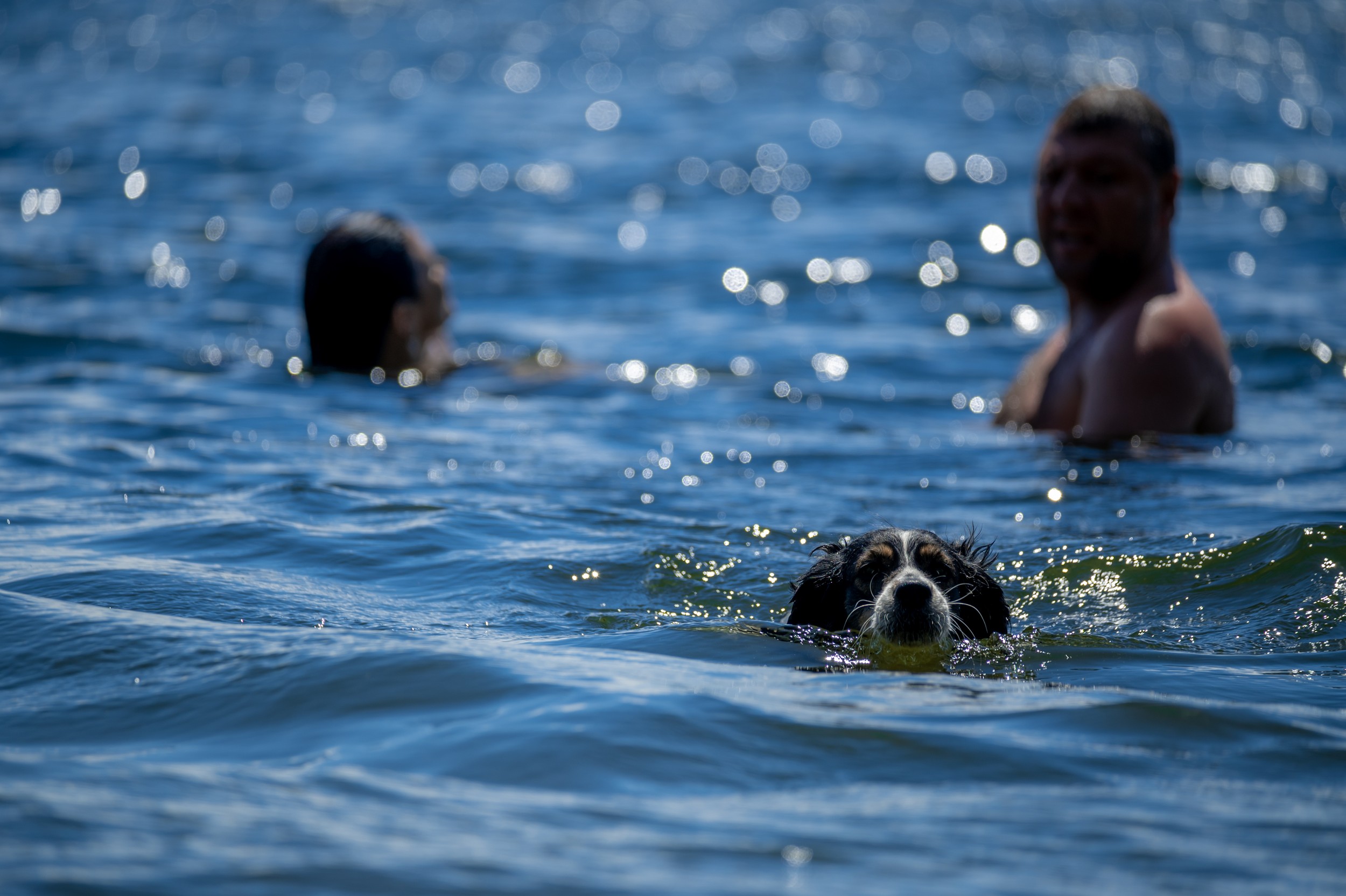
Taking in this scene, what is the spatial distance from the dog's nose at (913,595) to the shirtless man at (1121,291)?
2771 millimetres

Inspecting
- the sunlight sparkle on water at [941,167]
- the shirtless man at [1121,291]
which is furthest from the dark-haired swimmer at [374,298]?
the sunlight sparkle on water at [941,167]

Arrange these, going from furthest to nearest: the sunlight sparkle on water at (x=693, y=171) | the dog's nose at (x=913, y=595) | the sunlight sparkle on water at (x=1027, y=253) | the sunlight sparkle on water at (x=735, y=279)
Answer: the sunlight sparkle on water at (x=693, y=171) < the sunlight sparkle on water at (x=1027, y=253) < the sunlight sparkle on water at (x=735, y=279) < the dog's nose at (x=913, y=595)

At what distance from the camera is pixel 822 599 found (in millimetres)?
5395

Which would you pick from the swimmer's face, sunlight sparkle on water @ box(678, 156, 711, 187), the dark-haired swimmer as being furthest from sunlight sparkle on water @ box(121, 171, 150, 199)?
the swimmer's face

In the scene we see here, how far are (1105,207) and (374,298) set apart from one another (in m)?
4.49

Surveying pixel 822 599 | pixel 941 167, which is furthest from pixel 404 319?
pixel 941 167

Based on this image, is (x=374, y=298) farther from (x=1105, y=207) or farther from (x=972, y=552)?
(x=972, y=552)

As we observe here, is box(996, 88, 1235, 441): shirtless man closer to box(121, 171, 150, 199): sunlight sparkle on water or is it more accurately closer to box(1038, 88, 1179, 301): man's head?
box(1038, 88, 1179, 301): man's head

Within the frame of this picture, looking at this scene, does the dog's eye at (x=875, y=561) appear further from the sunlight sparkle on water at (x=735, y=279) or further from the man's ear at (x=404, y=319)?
the sunlight sparkle on water at (x=735, y=279)

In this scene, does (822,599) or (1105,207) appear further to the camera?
(1105,207)

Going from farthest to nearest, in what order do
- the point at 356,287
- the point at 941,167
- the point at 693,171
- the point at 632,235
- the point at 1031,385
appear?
the point at 693,171, the point at 941,167, the point at 632,235, the point at 356,287, the point at 1031,385

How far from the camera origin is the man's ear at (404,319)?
9.47 meters

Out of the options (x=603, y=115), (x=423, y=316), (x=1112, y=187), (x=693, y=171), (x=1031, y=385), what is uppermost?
(x=603, y=115)

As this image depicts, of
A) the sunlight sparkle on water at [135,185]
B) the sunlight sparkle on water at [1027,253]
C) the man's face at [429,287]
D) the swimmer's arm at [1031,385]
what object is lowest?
the swimmer's arm at [1031,385]
